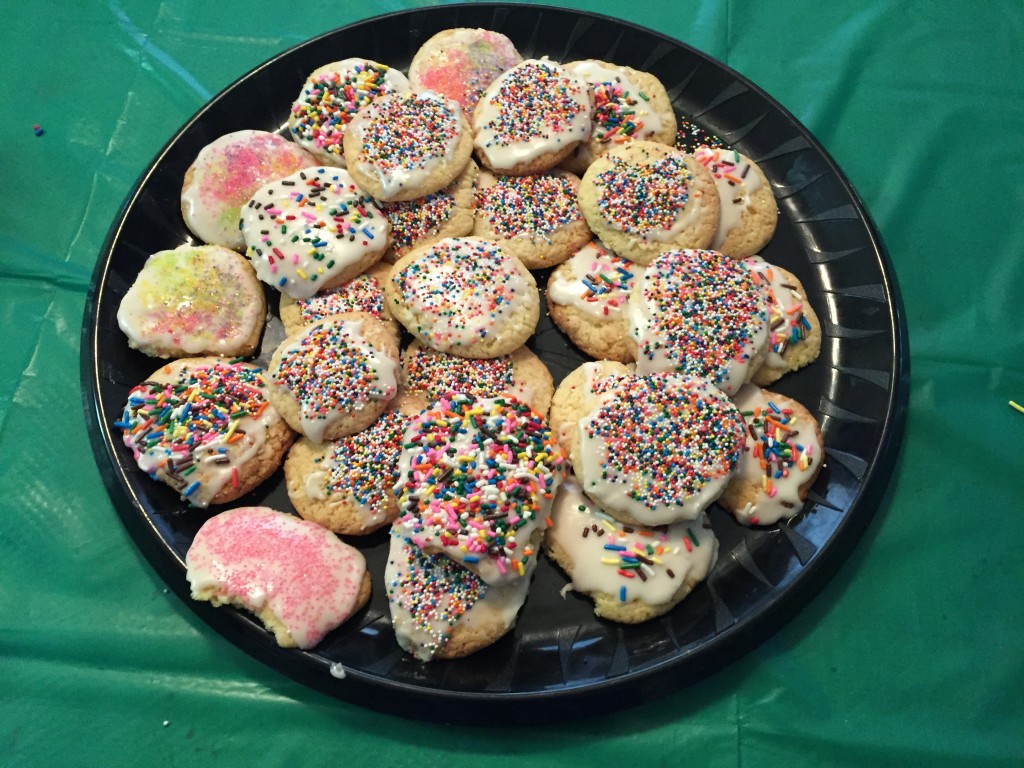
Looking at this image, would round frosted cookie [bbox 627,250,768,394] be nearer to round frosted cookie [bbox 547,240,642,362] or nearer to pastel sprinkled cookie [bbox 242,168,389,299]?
round frosted cookie [bbox 547,240,642,362]

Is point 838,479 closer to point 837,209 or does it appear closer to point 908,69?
point 837,209

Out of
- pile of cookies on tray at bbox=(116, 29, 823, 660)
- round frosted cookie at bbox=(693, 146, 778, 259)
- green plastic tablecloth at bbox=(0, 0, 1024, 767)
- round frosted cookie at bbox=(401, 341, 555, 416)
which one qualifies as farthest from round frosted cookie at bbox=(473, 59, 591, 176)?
green plastic tablecloth at bbox=(0, 0, 1024, 767)

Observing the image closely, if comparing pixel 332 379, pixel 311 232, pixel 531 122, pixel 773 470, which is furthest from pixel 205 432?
pixel 773 470

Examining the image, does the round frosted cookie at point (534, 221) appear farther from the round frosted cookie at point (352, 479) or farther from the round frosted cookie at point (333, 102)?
the round frosted cookie at point (352, 479)

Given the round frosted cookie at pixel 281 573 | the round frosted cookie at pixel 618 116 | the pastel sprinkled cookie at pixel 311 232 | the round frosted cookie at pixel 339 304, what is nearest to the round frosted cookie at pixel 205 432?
the round frosted cookie at pixel 281 573

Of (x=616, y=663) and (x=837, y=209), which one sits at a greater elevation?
(x=837, y=209)

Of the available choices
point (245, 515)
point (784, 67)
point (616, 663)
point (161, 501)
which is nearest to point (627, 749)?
point (616, 663)
